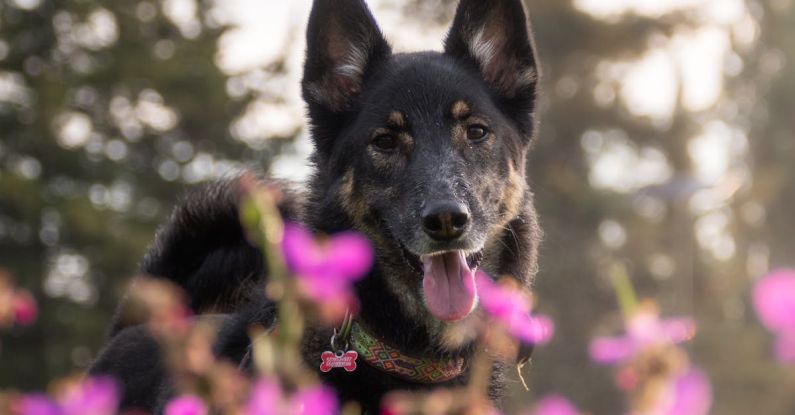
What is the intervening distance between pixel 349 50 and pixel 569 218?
20364 millimetres

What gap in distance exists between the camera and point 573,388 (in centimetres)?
2484

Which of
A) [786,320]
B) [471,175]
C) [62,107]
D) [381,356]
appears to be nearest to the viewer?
[786,320]

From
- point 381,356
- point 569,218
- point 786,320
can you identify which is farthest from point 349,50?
point 569,218

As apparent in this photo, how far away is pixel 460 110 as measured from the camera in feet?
12.9

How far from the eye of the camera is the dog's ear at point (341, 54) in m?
4.18

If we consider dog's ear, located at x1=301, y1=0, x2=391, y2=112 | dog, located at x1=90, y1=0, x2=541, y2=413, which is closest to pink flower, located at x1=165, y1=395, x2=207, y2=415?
dog, located at x1=90, y1=0, x2=541, y2=413

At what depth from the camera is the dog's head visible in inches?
141

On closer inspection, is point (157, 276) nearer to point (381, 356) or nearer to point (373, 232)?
point (373, 232)

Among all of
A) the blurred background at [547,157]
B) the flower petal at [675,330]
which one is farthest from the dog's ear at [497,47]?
the blurred background at [547,157]

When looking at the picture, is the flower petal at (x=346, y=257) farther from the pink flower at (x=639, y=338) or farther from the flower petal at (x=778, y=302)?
the flower petal at (x=778, y=302)

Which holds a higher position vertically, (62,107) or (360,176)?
(360,176)

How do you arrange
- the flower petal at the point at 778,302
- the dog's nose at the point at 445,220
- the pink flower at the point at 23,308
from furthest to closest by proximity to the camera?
the dog's nose at the point at 445,220, the pink flower at the point at 23,308, the flower petal at the point at 778,302

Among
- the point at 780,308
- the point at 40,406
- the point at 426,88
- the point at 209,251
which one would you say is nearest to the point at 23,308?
the point at 40,406

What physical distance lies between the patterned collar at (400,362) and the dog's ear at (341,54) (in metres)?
1.08
